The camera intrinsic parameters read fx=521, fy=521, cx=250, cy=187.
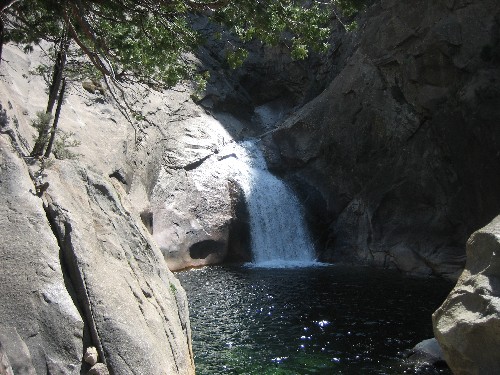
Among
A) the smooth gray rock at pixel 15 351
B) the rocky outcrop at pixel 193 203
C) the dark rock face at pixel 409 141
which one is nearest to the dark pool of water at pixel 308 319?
the rocky outcrop at pixel 193 203

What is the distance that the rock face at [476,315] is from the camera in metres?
8.27

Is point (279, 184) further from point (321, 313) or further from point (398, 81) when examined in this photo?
point (321, 313)

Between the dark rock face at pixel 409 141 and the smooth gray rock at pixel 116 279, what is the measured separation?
16.1m

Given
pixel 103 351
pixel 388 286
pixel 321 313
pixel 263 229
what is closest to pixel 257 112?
pixel 263 229

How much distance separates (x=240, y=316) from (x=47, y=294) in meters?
9.68

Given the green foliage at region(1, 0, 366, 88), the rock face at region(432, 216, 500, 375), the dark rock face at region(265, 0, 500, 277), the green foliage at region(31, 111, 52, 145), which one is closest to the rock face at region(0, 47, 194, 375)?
the green foliage at region(31, 111, 52, 145)

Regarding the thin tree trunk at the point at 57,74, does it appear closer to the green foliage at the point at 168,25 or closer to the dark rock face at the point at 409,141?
the green foliage at the point at 168,25

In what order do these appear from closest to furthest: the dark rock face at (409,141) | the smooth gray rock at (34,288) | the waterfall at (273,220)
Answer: the smooth gray rock at (34,288)
the dark rock face at (409,141)
the waterfall at (273,220)

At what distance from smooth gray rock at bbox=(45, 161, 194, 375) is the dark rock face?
635 inches

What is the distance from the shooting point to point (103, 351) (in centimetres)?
684

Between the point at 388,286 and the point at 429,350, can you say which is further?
the point at 388,286

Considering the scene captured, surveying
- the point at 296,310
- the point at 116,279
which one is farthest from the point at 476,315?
the point at 296,310

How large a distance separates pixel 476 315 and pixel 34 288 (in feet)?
22.2

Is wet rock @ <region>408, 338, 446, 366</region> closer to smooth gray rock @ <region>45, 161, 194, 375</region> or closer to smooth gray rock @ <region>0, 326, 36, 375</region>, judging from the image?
smooth gray rock @ <region>45, 161, 194, 375</region>
